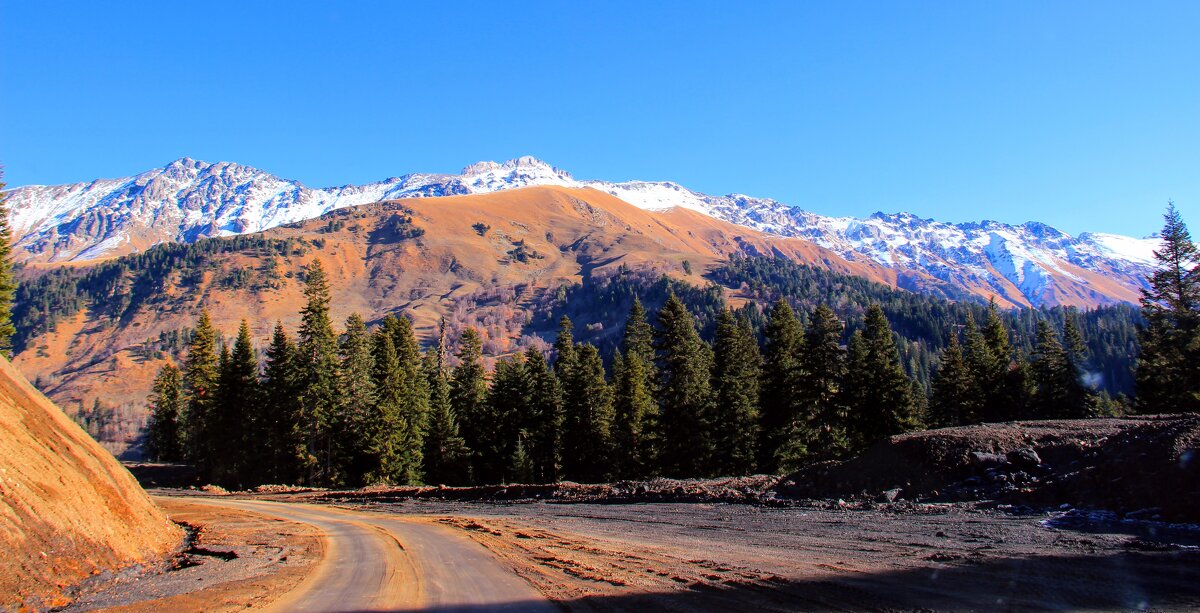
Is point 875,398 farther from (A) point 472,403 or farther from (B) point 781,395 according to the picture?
(A) point 472,403

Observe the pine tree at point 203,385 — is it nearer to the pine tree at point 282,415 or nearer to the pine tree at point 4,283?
the pine tree at point 282,415

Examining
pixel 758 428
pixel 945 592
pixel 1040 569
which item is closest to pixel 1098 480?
pixel 1040 569

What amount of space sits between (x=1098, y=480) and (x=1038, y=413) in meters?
50.0

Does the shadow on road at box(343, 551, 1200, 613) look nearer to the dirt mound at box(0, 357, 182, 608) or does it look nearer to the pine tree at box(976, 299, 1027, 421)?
the dirt mound at box(0, 357, 182, 608)

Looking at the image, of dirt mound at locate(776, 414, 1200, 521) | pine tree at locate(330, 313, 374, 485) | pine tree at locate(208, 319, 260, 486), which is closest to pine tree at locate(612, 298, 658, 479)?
pine tree at locate(330, 313, 374, 485)

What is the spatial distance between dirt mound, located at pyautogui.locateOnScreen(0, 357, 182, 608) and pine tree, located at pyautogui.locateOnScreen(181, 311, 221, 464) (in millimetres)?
40926

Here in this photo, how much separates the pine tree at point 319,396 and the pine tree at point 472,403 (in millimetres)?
9764

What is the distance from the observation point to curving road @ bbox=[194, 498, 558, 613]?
34.1ft

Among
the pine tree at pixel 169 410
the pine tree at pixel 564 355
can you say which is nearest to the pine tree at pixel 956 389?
the pine tree at pixel 564 355

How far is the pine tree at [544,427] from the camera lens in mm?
51094

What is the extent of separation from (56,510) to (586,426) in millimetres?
36731

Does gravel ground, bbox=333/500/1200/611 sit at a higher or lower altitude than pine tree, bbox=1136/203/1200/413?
lower

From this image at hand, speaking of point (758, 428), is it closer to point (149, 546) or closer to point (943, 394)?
point (943, 394)

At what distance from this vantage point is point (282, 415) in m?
51.9
